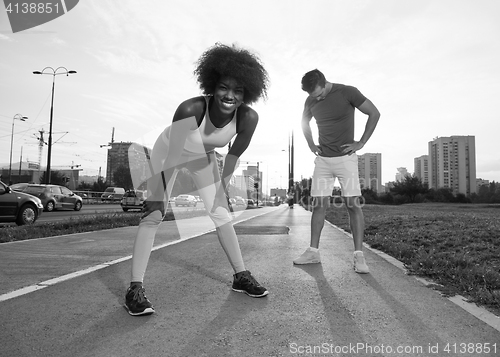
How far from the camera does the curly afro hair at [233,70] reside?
9.53 ft

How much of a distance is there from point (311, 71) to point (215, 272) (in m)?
2.50

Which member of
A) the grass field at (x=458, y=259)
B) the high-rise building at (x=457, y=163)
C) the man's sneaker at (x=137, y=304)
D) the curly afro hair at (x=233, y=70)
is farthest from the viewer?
the high-rise building at (x=457, y=163)

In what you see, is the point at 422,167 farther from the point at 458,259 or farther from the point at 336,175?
the point at 336,175

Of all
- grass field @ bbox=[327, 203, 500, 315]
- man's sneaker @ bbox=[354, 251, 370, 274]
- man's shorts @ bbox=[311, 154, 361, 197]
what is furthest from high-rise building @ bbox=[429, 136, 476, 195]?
man's sneaker @ bbox=[354, 251, 370, 274]

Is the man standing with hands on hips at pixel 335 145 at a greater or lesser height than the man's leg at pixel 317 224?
greater

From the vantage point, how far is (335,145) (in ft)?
14.2

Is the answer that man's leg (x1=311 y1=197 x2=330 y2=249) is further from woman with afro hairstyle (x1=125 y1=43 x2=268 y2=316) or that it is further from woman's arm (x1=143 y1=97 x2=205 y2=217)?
woman's arm (x1=143 y1=97 x2=205 y2=217)

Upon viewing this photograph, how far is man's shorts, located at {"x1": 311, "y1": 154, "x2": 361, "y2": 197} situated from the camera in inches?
167

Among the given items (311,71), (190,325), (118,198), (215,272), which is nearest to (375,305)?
(190,325)

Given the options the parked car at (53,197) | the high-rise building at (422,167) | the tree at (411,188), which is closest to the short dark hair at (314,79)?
the parked car at (53,197)

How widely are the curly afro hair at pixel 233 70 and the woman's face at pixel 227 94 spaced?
1.8 inches

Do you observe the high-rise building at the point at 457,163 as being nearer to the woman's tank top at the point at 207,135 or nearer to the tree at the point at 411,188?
the tree at the point at 411,188

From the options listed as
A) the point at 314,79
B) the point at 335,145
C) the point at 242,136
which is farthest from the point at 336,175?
the point at 242,136

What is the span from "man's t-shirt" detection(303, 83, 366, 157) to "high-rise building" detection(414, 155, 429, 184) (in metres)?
107
